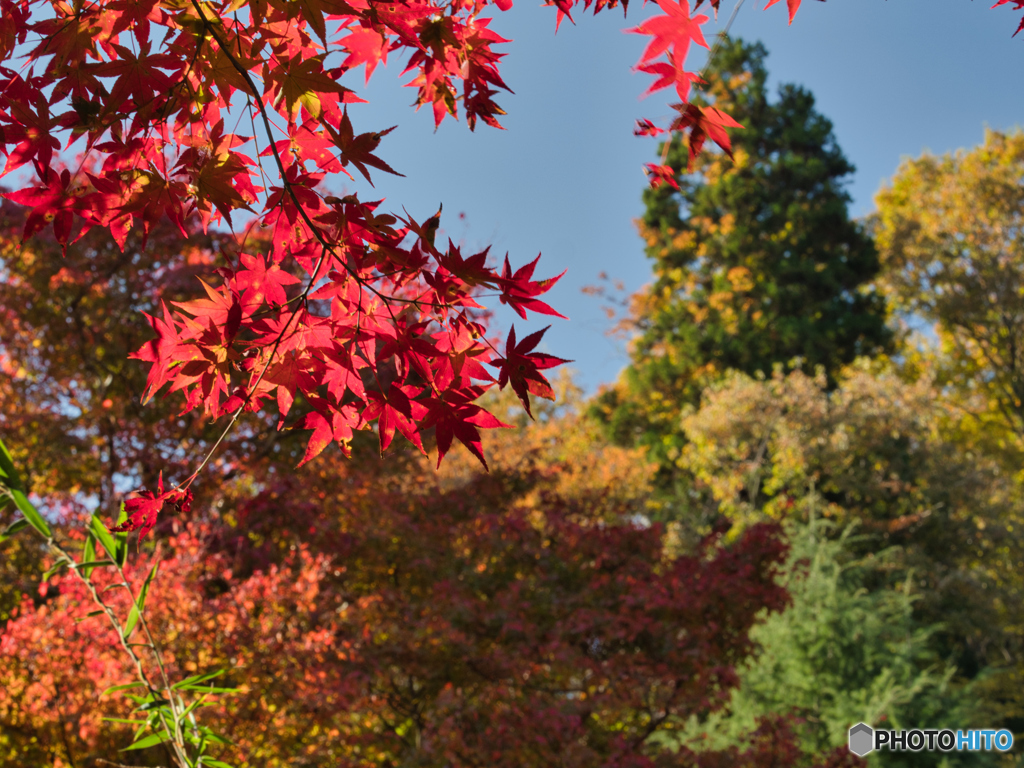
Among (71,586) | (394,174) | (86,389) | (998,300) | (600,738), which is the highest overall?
(998,300)

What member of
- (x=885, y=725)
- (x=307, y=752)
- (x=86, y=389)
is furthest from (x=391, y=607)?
(x=885, y=725)

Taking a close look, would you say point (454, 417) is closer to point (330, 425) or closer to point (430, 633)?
point (330, 425)

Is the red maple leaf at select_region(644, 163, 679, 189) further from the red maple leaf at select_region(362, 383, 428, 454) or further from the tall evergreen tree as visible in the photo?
the tall evergreen tree

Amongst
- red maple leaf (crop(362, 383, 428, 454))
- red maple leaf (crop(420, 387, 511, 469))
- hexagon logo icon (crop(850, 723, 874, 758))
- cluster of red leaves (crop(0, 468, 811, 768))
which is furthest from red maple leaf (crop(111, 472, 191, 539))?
hexagon logo icon (crop(850, 723, 874, 758))

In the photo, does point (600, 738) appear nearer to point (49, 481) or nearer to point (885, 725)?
point (885, 725)

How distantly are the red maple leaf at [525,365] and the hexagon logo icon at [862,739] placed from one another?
572 cm

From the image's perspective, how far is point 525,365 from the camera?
3.20ft

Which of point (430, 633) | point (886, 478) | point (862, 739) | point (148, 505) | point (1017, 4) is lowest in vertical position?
point (862, 739)

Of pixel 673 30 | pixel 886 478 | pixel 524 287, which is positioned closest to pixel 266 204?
pixel 524 287

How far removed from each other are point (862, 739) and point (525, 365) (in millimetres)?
6057

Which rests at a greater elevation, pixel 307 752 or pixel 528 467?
pixel 528 467

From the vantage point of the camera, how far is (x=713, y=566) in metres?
4.18

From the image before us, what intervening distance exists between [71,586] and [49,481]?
9.00 feet

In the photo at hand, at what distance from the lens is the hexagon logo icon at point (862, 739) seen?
5.24 m
